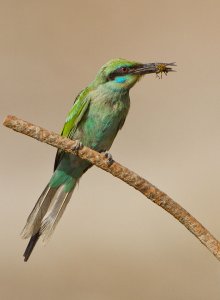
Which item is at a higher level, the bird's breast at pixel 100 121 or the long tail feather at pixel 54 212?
the bird's breast at pixel 100 121

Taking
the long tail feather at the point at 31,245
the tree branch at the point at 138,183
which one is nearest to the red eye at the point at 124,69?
the long tail feather at the point at 31,245

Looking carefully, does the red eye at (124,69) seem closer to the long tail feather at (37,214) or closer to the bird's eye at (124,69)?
the bird's eye at (124,69)

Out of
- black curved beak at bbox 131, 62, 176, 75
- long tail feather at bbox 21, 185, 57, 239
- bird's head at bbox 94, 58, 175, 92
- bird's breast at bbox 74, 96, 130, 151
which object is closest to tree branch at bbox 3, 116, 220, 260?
long tail feather at bbox 21, 185, 57, 239

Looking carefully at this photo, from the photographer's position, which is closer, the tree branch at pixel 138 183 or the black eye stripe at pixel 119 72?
the tree branch at pixel 138 183

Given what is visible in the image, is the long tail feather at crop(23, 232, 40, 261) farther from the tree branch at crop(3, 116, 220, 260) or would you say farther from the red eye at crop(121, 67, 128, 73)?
the red eye at crop(121, 67, 128, 73)

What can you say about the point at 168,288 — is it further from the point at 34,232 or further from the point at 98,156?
the point at 98,156

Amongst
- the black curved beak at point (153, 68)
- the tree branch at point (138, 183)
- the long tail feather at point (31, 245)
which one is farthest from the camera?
the black curved beak at point (153, 68)

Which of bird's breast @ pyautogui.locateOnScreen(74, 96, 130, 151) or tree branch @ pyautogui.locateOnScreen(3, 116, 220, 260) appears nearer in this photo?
tree branch @ pyautogui.locateOnScreen(3, 116, 220, 260)
